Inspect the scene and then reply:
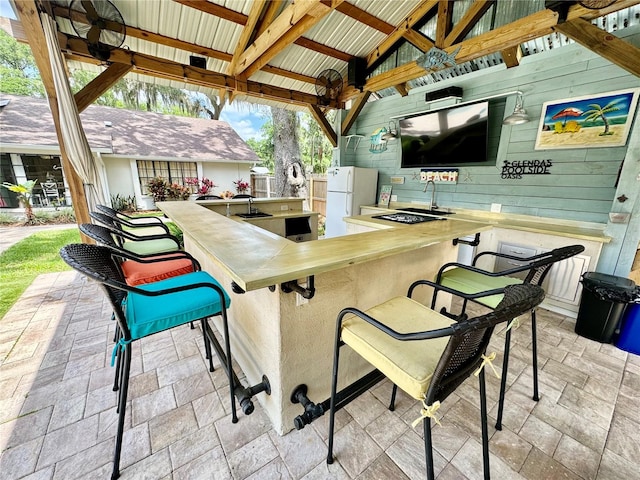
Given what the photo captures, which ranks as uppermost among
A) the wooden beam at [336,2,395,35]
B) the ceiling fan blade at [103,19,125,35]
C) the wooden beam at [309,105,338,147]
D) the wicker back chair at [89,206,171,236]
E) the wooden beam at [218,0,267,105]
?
the wooden beam at [336,2,395,35]

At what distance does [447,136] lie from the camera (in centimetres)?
382

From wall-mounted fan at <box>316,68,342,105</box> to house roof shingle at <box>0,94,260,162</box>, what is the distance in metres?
6.36

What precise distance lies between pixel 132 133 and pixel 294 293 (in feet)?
34.7

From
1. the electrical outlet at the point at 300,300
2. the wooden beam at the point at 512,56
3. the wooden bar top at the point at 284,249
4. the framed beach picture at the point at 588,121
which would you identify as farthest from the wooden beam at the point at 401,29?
the electrical outlet at the point at 300,300

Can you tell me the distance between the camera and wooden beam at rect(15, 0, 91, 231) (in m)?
2.37

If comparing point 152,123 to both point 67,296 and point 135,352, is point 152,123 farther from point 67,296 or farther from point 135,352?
point 135,352

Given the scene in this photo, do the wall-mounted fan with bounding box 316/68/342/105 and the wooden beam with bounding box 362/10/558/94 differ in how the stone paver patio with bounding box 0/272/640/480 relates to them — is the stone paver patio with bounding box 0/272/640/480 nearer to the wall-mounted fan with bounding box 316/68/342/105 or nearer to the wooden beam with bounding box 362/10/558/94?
the wooden beam with bounding box 362/10/558/94

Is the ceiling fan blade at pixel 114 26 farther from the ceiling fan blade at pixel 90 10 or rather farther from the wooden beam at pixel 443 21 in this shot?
the wooden beam at pixel 443 21

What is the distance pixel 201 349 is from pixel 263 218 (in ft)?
6.65

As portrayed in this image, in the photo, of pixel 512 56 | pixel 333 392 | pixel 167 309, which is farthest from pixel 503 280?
pixel 512 56

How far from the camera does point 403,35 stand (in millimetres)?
3555

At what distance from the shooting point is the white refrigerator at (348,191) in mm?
4734

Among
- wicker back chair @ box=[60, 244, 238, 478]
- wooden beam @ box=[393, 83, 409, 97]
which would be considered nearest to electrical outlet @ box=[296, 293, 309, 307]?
wicker back chair @ box=[60, 244, 238, 478]

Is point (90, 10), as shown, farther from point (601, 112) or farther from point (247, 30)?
point (601, 112)
